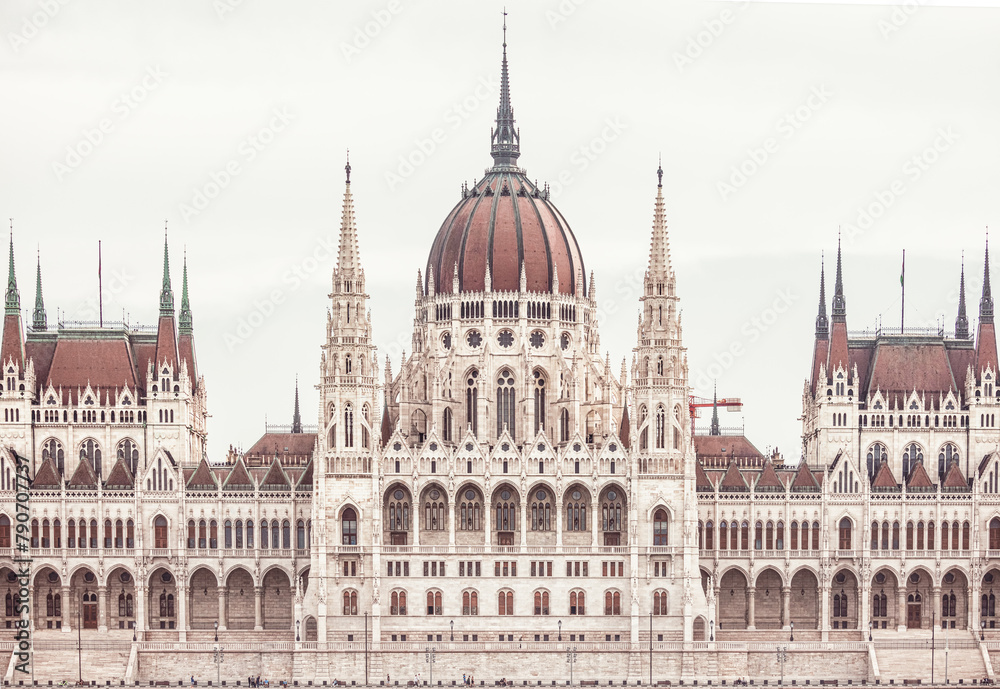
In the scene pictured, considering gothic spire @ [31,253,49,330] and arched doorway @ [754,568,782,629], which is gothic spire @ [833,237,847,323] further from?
gothic spire @ [31,253,49,330]

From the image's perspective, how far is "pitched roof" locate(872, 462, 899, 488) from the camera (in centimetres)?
14012

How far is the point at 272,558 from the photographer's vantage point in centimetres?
13825

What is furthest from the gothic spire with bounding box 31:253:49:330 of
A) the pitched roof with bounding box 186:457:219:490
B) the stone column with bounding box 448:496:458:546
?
the stone column with bounding box 448:496:458:546

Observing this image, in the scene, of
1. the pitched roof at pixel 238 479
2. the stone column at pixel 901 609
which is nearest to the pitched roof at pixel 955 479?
the stone column at pixel 901 609

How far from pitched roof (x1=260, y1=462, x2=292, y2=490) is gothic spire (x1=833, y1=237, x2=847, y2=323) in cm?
3461

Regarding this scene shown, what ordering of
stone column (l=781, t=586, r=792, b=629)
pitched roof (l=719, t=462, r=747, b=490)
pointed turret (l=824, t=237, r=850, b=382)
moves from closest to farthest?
stone column (l=781, t=586, r=792, b=629) → pitched roof (l=719, t=462, r=747, b=490) → pointed turret (l=824, t=237, r=850, b=382)

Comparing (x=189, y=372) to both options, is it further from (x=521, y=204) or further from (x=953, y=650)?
(x=953, y=650)

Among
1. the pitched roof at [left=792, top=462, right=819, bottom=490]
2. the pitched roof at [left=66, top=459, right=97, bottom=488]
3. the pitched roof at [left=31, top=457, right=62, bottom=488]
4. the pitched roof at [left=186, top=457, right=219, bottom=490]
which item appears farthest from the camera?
the pitched roof at [left=792, top=462, right=819, bottom=490]

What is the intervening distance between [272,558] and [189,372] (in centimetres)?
1355

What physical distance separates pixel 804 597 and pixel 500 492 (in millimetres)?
19480

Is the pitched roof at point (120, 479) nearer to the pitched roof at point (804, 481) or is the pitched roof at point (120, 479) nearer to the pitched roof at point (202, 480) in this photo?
the pitched roof at point (202, 480)

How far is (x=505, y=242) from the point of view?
477ft

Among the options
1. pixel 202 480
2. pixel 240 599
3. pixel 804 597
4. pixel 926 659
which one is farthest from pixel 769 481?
pixel 202 480

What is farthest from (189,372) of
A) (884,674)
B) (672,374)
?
(884,674)
